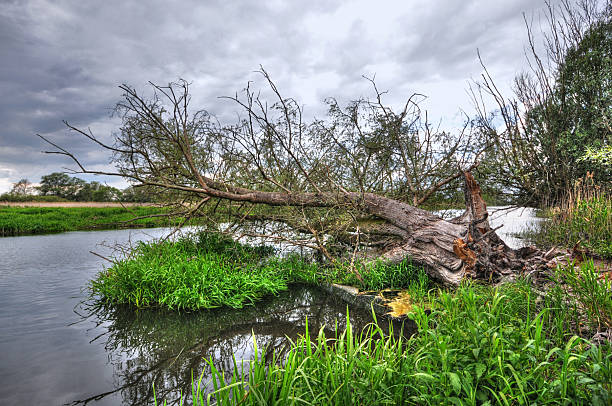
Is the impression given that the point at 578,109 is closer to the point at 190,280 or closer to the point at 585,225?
the point at 585,225

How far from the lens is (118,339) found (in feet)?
13.1

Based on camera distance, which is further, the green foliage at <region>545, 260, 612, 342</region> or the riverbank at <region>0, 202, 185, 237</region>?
the riverbank at <region>0, 202, 185, 237</region>

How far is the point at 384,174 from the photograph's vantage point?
7.77m

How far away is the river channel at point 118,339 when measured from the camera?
293cm

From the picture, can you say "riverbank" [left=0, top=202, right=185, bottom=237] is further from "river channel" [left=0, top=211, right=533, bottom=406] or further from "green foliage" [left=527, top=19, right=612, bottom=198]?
"green foliage" [left=527, top=19, right=612, bottom=198]

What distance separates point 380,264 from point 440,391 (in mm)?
4021

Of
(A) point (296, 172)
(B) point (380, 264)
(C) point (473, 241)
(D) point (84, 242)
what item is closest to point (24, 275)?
(D) point (84, 242)

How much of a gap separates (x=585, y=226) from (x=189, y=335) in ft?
26.9

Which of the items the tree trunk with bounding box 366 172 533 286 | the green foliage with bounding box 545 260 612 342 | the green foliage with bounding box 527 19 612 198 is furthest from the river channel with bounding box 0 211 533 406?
the green foliage with bounding box 527 19 612 198

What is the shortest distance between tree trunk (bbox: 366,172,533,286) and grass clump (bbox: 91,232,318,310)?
1988 millimetres

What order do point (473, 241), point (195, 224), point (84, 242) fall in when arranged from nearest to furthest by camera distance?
point (473, 241), point (195, 224), point (84, 242)

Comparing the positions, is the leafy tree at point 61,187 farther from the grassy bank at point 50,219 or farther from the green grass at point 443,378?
the green grass at point 443,378

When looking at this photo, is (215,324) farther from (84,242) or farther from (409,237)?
(84,242)

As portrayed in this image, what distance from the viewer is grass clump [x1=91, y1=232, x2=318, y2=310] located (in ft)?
16.6
